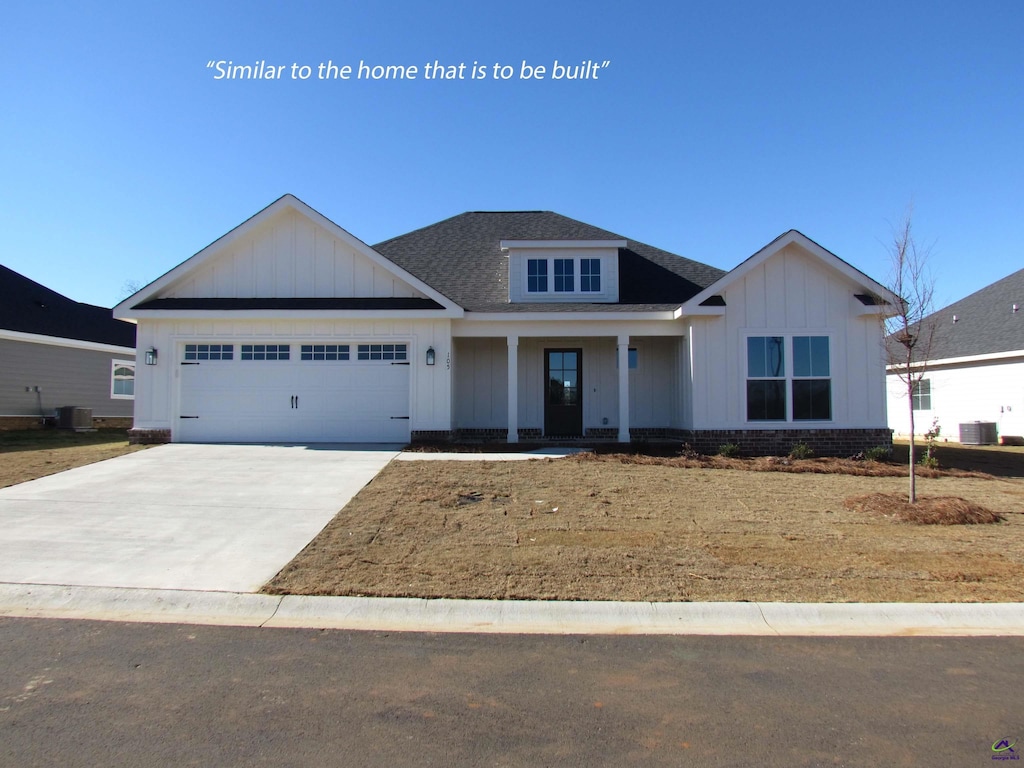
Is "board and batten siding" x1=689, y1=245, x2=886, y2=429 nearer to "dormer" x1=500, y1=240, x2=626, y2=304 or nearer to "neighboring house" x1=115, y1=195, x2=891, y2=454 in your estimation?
"neighboring house" x1=115, y1=195, x2=891, y2=454

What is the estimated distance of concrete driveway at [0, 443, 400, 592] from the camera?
20.8 ft

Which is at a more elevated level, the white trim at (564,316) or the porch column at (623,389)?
the white trim at (564,316)

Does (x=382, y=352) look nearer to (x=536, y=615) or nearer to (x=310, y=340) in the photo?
(x=310, y=340)

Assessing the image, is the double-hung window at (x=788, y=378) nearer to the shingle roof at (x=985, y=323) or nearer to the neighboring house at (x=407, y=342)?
the neighboring house at (x=407, y=342)

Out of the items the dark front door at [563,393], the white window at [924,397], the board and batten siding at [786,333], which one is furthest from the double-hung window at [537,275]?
the white window at [924,397]

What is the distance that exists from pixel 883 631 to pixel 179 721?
494 cm

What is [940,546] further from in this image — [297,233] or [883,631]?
[297,233]

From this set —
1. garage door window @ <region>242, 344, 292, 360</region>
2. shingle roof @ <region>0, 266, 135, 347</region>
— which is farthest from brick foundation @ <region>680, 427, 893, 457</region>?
shingle roof @ <region>0, 266, 135, 347</region>

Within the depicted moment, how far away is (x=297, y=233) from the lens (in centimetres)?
1492

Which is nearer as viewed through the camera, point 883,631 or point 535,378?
point 883,631

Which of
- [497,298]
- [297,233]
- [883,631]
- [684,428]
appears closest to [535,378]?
[497,298]

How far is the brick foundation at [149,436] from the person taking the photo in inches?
556

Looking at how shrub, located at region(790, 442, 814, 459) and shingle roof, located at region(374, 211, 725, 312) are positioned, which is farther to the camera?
shingle roof, located at region(374, 211, 725, 312)

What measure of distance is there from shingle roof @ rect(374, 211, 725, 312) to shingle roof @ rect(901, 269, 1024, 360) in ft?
27.8
